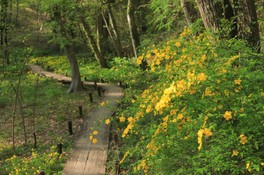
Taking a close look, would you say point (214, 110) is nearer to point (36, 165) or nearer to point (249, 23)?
point (249, 23)

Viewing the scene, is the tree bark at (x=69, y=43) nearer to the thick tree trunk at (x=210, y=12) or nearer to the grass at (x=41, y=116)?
the grass at (x=41, y=116)

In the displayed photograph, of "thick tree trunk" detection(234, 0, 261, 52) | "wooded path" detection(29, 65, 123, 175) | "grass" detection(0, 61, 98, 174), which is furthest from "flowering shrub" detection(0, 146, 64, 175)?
"thick tree trunk" detection(234, 0, 261, 52)

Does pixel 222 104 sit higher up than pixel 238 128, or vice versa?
pixel 222 104

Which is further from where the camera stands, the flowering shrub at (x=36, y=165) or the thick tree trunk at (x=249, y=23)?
the flowering shrub at (x=36, y=165)

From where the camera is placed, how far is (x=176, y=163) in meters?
4.80

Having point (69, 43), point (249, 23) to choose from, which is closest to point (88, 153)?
point (249, 23)

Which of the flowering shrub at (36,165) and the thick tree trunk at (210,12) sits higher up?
the thick tree trunk at (210,12)

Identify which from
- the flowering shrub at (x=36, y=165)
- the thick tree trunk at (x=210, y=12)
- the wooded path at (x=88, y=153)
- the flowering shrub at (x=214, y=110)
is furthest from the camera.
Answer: the flowering shrub at (x=36, y=165)

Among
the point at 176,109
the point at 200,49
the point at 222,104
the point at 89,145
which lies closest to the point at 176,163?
the point at 176,109

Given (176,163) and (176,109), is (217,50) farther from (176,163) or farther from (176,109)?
(176,163)

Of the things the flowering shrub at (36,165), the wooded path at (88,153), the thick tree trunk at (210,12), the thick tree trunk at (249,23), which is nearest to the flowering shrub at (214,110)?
the thick tree trunk at (210,12)

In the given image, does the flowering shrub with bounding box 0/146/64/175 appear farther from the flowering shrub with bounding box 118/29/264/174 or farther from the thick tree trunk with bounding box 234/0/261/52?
the thick tree trunk with bounding box 234/0/261/52

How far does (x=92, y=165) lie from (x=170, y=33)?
7625mm

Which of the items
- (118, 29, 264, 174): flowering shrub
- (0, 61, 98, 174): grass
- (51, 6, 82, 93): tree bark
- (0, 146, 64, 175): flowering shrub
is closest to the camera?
(118, 29, 264, 174): flowering shrub
